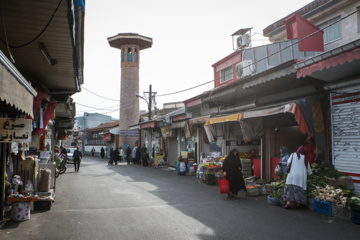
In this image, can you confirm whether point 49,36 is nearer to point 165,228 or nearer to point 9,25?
point 9,25

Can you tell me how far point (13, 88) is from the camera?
11.9 ft

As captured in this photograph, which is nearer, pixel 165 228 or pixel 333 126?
pixel 165 228

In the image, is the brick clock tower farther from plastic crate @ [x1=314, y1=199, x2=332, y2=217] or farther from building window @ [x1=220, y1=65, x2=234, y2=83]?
plastic crate @ [x1=314, y1=199, x2=332, y2=217]

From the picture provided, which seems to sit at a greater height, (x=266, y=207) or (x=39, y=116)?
(x=39, y=116)

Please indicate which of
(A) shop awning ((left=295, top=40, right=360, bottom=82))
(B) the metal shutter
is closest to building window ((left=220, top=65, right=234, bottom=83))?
(A) shop awning ((left=295, top=40, right=360, bottom=82))

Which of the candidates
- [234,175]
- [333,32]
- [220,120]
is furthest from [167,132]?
[333,32]

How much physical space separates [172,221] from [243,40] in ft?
49.4

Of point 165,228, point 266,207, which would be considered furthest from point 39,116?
point 266,207

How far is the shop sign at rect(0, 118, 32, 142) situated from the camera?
18.0 feet

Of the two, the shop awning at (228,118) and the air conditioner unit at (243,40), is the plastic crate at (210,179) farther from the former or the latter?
the air conditioner unit at (243,40)

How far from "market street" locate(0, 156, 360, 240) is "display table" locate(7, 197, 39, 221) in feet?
0.69

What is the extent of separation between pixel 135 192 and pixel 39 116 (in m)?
4.35

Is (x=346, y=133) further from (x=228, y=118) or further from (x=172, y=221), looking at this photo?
(x=172, y=221)

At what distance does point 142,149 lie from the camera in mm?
25875
